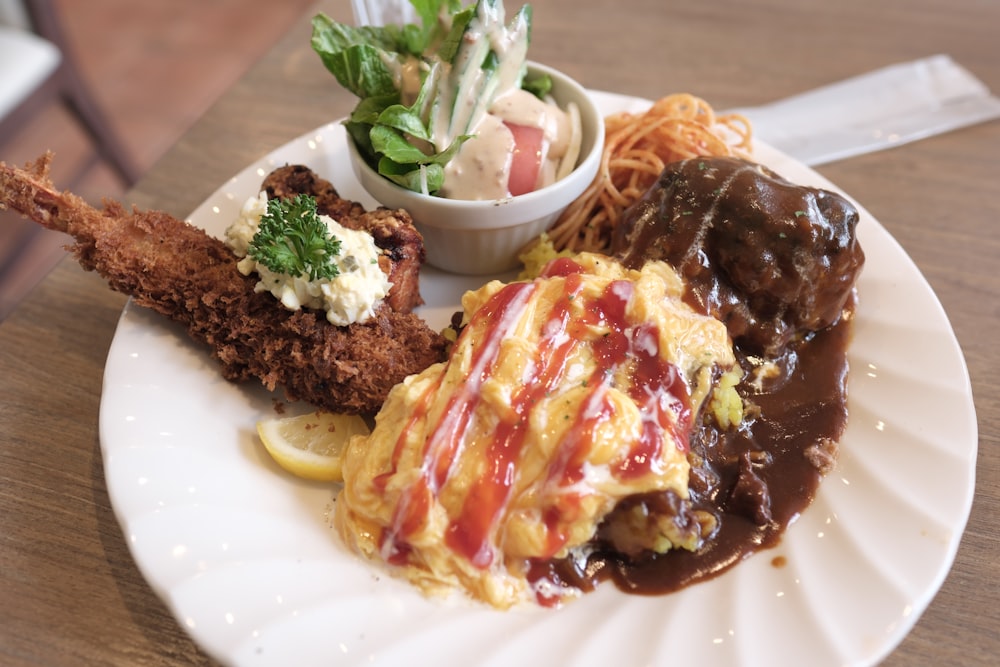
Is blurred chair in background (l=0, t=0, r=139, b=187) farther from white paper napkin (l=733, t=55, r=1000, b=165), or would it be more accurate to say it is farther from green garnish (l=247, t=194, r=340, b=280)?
white paper napkin (l=733, t=55, r=1000, b=165)

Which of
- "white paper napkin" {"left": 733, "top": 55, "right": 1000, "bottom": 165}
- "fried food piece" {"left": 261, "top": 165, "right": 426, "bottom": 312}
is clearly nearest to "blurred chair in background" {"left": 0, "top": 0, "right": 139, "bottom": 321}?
"fried food piece" {"left": 261, "top": 165, "right": 426, "bottom": 312}

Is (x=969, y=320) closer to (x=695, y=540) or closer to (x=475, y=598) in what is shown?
(x=695, y=540)

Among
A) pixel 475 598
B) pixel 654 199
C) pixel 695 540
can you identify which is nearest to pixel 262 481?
pixel 475 598

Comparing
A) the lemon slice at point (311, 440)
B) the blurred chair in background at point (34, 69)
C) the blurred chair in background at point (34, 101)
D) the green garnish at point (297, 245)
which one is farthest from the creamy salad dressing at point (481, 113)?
the blurred chair in background at point (34, 69)

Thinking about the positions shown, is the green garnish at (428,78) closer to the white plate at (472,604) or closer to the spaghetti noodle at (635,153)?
the spaghetti noodle at (635,153)

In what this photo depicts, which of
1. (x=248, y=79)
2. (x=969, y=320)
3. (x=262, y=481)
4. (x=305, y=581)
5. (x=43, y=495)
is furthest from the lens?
(x=248, y=79)

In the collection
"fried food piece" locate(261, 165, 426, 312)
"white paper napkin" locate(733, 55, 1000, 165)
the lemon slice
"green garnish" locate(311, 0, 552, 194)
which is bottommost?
the lemon slice
